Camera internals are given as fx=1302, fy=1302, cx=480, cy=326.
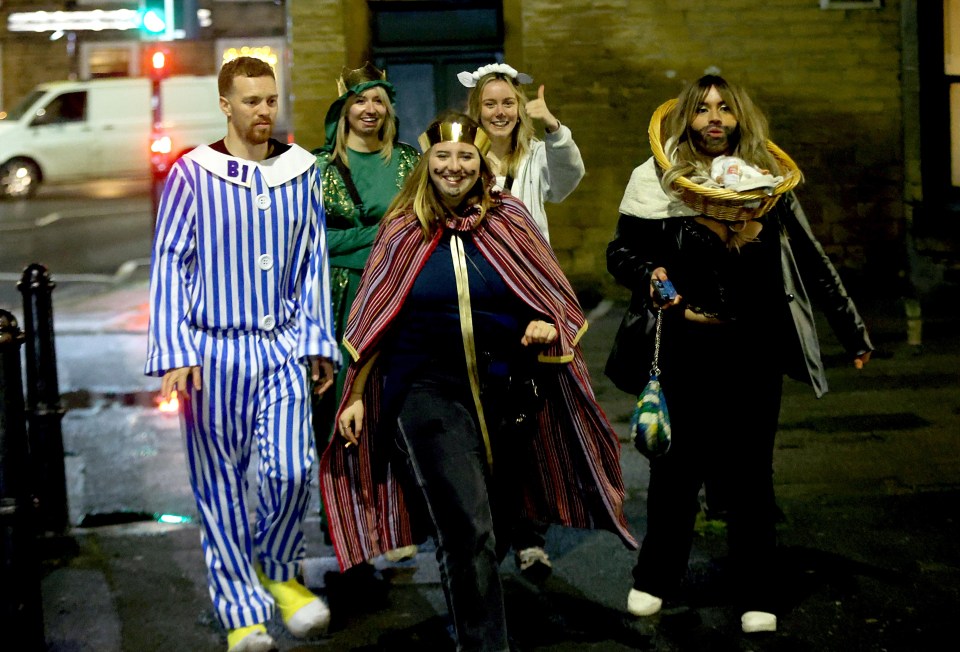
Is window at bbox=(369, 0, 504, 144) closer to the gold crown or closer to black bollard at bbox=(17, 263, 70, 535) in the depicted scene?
the gold crown

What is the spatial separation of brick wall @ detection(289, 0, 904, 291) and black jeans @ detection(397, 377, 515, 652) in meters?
8.14

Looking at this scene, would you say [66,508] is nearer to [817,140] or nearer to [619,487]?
[619,487]

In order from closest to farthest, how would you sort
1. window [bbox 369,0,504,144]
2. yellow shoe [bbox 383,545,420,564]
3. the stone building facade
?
yellow shoe [bbox 383,545,420,564] → the stone building facade → window [bbox 369,0,504,144]

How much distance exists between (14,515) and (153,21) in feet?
34.9

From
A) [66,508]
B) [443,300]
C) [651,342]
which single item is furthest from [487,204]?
[66,508]

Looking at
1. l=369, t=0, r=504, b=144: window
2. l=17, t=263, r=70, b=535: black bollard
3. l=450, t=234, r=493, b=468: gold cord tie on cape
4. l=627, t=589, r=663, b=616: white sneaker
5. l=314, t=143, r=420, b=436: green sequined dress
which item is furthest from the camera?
l=369, t=0, r=504, b=144: window

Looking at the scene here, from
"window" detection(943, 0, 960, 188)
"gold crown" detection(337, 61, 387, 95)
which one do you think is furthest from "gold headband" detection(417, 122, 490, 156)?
"window" detection(943, 0, 960, 188)

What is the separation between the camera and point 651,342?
16.3 ft

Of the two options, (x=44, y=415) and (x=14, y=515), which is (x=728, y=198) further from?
(x=44, y=415)

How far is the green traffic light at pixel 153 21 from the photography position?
13836mm

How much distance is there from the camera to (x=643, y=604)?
495 centimetres

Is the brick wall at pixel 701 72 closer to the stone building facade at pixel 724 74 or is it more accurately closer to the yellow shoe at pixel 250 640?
the stone building facade at pixel 724 74

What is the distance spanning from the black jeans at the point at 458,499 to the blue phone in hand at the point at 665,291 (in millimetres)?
794

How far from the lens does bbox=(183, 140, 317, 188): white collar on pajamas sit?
4523mm
